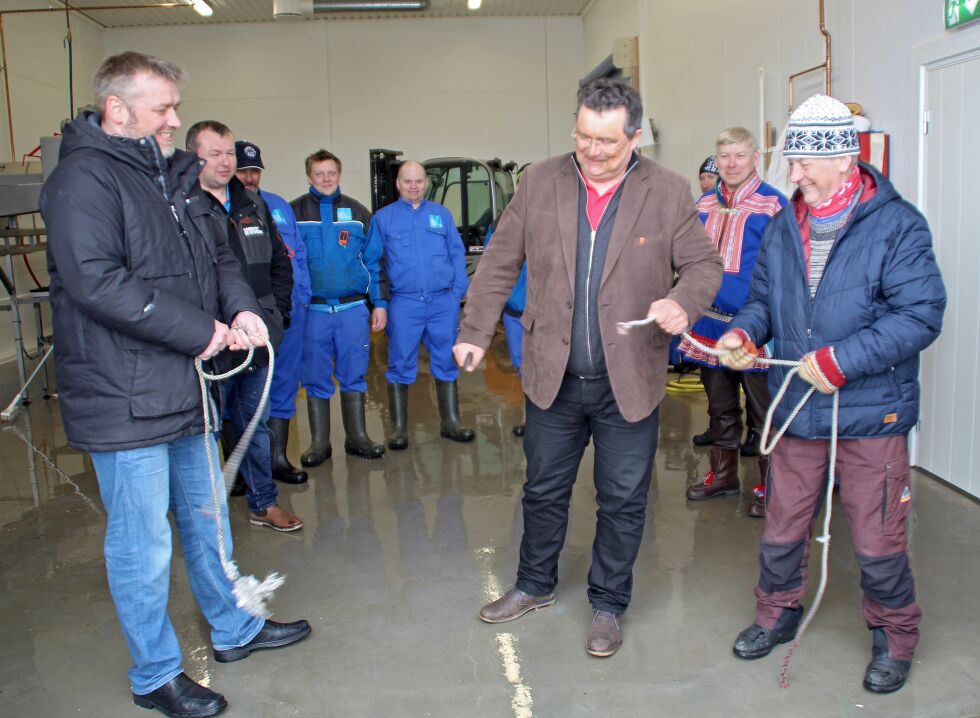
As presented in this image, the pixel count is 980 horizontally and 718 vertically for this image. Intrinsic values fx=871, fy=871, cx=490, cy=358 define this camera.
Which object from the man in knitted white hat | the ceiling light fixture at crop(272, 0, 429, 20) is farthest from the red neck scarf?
the ceiling light fixture at crop(272, 0, 429, 20)

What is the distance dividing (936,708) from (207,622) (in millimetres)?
2160

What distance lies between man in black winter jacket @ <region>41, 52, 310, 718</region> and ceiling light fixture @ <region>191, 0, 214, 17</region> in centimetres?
1098

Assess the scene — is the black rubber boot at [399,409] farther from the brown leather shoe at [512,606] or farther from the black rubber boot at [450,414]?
the brown leather shoe at [512,606]

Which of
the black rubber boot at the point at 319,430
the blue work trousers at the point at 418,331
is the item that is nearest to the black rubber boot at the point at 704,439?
the blue work trousers at the point at 418,331

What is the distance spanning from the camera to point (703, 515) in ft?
12.1

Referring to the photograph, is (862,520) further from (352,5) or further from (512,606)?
(352,5)

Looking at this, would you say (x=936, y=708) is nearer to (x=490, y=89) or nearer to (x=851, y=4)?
(x=851, y=4)

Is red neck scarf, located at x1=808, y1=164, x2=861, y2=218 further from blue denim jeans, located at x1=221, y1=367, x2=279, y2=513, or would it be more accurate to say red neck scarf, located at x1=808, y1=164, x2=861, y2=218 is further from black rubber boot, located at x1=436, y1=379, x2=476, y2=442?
black rubber boot, located at x1=436, y1=379, x2=476, y2=442

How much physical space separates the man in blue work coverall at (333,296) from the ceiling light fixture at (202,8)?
880 cm

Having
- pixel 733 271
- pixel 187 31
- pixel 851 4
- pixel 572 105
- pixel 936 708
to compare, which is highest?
pixel 187 31

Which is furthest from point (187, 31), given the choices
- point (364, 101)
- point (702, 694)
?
point (702, 694)

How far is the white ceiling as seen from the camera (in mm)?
12672

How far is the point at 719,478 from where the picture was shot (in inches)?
152

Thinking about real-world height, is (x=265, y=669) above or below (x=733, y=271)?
below
